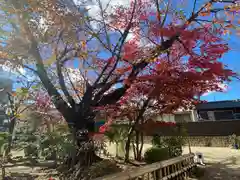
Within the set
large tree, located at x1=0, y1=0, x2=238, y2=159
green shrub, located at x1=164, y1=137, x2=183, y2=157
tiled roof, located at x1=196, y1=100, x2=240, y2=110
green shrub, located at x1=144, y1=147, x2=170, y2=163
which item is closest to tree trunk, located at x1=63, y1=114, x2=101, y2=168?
large tree, located at x1=0, y1=0, x2=238, y2=159

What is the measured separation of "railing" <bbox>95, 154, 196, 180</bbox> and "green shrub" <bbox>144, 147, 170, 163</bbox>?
1.00 m

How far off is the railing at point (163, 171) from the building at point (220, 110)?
9.69 m

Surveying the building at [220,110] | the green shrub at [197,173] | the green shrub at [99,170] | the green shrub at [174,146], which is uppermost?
the building at [220,110]

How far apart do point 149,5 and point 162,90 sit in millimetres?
2918

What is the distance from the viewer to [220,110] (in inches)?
567

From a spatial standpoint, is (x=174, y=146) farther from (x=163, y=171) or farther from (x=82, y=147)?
(x=82, y=147)

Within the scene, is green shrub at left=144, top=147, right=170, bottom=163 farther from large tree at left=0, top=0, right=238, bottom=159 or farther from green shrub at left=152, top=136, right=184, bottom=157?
large tree at left=0, top=0, right=238, bottom=159

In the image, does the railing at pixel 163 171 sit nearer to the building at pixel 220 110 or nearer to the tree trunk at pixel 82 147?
the tree trunk at pixel 82 147

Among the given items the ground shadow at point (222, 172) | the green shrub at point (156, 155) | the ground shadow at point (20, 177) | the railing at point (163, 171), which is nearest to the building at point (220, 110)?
the ground shadow at point (222, 172)

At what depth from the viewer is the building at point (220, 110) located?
45.3 feet

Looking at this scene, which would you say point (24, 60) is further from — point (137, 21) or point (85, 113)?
point (137, 21)

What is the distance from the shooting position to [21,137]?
18.1ft

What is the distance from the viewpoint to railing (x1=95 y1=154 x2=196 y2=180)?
3.39m

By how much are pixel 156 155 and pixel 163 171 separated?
196 centimetres
